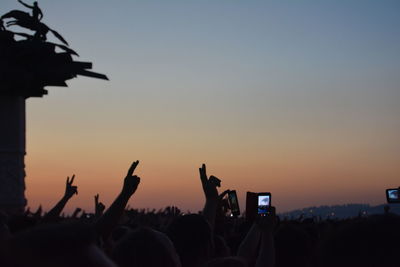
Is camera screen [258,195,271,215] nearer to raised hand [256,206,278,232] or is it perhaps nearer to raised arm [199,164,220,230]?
raised arm [199,164,220,230]

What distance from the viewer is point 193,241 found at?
365 cm

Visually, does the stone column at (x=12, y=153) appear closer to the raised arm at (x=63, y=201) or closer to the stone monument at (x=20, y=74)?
the stone monument at (x=20, y=74)

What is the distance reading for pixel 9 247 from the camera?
4.80 ft

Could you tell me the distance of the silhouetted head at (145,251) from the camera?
248 cm

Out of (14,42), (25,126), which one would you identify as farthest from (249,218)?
(25,126)

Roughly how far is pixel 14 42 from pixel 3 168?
384 cm

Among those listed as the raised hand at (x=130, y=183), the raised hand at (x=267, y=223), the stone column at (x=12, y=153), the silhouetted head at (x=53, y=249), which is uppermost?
the stone column at (x=12, y=153)

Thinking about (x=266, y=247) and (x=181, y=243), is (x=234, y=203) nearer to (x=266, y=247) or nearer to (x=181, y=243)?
(x=266, y=247)

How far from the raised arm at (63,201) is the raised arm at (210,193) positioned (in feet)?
3.89

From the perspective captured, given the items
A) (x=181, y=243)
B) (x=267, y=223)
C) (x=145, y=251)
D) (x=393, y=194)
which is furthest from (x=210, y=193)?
(x=393, y=194)

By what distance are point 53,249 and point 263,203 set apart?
538 cm

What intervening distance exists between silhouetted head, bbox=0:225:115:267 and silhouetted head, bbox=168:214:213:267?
6.89 ft

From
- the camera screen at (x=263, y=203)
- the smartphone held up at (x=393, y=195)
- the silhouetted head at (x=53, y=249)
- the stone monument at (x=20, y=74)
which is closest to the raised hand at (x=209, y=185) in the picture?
the camera screen at (x=263, y=203)

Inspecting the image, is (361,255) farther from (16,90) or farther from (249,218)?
(16,90)
